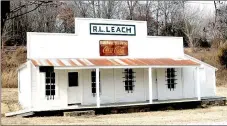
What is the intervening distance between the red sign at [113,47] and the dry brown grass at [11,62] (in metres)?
18.1

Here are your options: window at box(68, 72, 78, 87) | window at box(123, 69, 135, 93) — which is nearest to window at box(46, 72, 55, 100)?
window at box(68, 72, 78, 87)

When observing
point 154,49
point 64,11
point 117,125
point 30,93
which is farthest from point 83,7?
point 117,125

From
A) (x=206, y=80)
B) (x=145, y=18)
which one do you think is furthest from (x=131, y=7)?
(x=206, y=80)

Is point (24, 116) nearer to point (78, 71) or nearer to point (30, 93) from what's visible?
point (30, 93)

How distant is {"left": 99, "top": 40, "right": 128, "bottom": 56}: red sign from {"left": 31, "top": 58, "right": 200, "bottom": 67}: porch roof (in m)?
0.40

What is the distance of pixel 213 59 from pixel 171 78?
82.2 feet

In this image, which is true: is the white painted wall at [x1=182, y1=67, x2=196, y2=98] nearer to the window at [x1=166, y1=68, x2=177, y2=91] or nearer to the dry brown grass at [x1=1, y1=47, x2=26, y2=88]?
the window at [x1=166, y1=68, x2=177, y2=91]

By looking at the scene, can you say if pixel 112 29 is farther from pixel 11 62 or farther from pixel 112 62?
pixel 11 62

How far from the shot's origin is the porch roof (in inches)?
719

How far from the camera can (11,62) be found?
42062 millimetres

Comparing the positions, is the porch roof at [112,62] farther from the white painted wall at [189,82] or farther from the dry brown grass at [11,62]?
the dry brown grass at [11,62]

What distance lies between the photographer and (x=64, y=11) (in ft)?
164

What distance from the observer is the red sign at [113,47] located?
66.8 feet

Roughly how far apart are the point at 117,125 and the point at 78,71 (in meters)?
6.55
